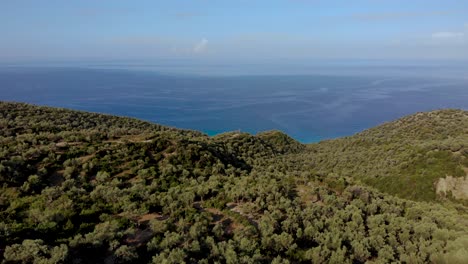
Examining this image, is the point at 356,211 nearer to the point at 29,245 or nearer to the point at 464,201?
the point at 29,245

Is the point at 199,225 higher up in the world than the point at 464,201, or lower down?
higher up

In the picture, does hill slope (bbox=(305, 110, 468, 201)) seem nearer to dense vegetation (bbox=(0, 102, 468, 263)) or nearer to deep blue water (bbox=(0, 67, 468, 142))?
dense vegetation (bbox=(0, 102, 468, 263))

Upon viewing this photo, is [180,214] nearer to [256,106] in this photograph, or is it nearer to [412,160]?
[412,160]

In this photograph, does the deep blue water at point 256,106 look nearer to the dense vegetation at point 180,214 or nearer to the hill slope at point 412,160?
the hill slope at point 412,160

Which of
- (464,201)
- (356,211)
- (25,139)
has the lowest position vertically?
(464,201)

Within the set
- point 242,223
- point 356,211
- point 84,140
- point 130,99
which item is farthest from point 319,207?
point 130,99

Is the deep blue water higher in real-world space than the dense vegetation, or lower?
lower

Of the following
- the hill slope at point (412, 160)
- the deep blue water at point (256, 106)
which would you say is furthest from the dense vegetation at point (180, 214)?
the deep blue water at point (256, 106)

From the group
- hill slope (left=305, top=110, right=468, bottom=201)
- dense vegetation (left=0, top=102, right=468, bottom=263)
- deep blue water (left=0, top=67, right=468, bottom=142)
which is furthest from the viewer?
deep blue water (left=0, top=67, right=468, bottom=142)

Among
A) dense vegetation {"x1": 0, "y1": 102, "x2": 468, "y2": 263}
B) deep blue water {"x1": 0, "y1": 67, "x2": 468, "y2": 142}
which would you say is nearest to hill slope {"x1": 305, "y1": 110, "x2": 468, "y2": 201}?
dense vegetation {"x1": 0, "y1": 102, "x2": 468, "y2": 263}

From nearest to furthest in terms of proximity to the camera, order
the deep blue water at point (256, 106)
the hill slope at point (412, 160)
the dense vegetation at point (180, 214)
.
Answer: the dense vegetation at point (180, 214) < the hill slope at point (412, 160) < the deep blue water at point (256, 106)

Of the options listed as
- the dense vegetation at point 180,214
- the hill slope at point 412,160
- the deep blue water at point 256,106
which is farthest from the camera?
the deep blue water at point 256,106
